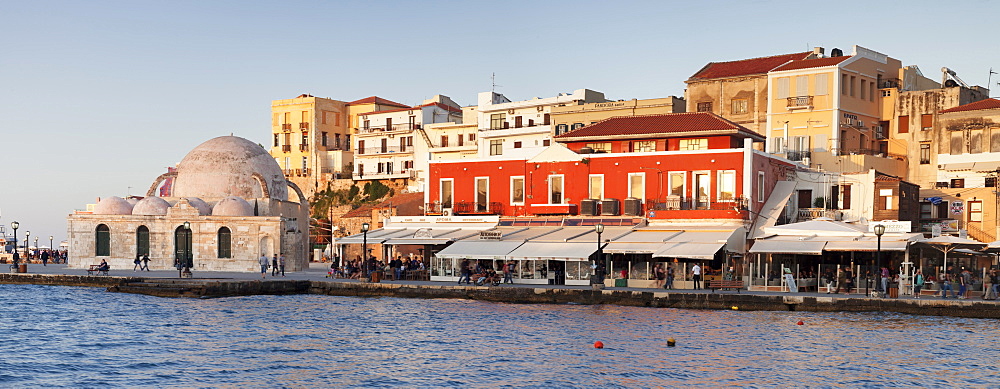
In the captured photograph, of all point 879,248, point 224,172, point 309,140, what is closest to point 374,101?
point 309,140

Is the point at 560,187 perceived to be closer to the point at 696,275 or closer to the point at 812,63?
the point at 696,275

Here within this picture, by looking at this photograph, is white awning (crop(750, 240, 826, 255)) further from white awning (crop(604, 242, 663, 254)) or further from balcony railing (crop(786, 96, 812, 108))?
balcony railing (crop(786, 96, 812, 108))

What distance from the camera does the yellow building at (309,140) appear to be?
3231 inches

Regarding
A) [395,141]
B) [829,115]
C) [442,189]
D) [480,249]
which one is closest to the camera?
[480,249]

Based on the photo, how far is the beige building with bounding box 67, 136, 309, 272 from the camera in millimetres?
48188

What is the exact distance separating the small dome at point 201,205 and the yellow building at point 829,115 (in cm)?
2826

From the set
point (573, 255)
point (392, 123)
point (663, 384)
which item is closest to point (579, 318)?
point (573, 255)

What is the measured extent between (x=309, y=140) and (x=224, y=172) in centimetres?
2965

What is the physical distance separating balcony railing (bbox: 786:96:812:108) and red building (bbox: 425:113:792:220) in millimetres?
8145

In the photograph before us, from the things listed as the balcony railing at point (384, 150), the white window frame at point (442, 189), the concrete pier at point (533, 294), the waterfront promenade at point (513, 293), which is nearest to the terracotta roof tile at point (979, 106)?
the waterfront promenade at point (513, 293)

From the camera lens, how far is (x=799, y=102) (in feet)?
175

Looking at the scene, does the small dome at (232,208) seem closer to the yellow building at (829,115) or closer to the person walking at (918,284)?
the yellow building at (829,115)

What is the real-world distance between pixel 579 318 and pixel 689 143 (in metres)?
15.1

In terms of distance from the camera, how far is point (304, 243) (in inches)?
1998
